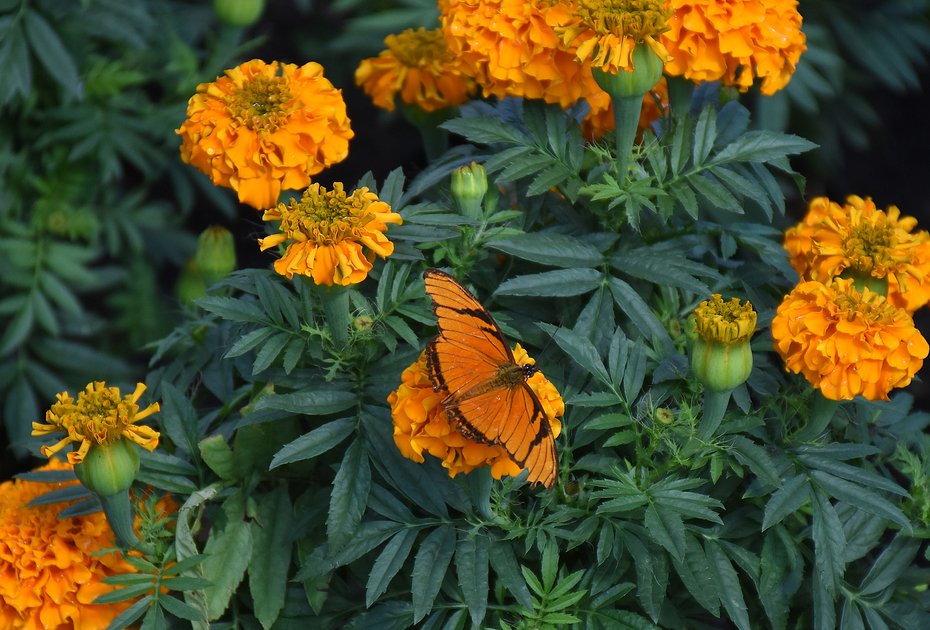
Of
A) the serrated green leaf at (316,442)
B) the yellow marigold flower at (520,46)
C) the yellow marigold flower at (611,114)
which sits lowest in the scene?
the serrated green leaf at (316,442)

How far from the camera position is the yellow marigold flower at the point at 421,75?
1561mm

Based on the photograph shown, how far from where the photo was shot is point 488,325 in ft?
3.86

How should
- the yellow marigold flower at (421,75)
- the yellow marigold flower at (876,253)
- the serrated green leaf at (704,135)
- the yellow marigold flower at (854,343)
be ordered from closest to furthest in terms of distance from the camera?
the yellow marigold flower at (854,343)
the yellow marigold flower at (876,253)
the serrated green leaf at (704,135)
the yellow marigold flower at (421,75)

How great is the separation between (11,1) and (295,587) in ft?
4.26

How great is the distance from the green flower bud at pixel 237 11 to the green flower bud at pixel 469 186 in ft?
2.17

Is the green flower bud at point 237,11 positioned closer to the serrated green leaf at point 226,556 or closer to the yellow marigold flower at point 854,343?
the serrated green leaf at point 226,556

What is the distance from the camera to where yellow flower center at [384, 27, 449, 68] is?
5.12 ft

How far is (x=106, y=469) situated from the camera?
48.8 inches

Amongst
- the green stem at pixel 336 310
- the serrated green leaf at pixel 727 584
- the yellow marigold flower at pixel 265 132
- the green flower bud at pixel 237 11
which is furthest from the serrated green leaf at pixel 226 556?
the green flower bud at pixel 237 11

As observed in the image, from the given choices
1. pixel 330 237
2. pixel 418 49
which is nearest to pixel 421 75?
pixel 418 49

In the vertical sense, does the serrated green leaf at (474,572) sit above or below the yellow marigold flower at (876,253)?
below

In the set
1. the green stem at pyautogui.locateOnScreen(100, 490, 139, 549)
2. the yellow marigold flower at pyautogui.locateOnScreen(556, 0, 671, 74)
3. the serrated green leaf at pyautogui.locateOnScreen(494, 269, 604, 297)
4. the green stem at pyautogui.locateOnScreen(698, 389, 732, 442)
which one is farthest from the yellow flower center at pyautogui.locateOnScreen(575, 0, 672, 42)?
the green stem at pyautogui.locateOnScreen(100, 490, 139, 549)

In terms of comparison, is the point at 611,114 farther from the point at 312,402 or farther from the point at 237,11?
the point at 237,11

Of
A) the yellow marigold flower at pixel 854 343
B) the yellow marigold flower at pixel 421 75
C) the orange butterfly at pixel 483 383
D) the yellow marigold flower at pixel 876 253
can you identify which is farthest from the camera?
the yellow marigold flower at pixel 421 75
